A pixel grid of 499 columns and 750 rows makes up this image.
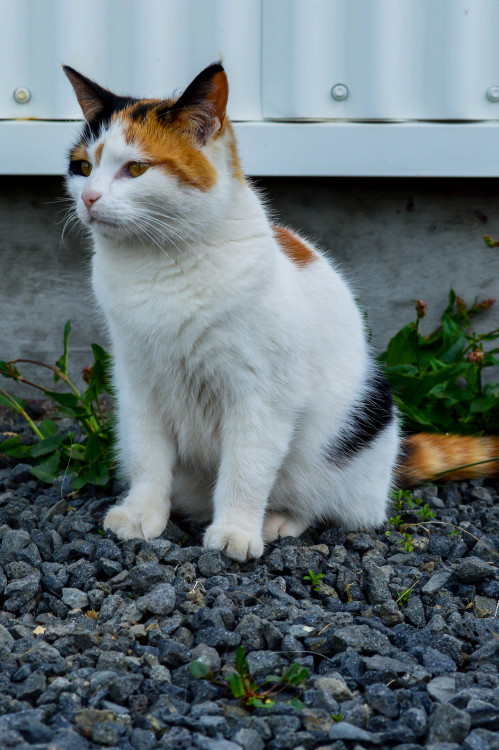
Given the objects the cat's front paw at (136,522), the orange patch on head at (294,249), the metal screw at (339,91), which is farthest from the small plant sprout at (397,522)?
the metal screw at (339,91)

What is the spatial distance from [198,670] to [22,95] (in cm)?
284

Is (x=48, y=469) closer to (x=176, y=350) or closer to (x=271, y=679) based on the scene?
(x=176, y=350)

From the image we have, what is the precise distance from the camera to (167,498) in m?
2.70

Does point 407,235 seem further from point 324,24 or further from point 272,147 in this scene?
point 324,24

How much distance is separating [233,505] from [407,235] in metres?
1.93

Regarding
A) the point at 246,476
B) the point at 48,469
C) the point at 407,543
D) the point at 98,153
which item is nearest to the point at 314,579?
the point at 246,476

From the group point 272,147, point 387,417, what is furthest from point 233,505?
point 272,147

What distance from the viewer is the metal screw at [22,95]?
12.1 feet

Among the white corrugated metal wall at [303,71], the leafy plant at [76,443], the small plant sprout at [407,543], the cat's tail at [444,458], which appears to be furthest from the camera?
the white corrugated metal wall at [303,71]

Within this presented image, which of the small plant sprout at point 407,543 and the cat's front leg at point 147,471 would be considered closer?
the cat's front leg at point 147,471

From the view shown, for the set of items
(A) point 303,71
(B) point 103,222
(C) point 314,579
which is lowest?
(C) point 314,579

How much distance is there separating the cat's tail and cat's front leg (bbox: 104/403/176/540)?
3.40 ft

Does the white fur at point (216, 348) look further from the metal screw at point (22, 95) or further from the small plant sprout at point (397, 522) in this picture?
the metal screw at point (22, 95)

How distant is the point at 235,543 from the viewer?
2.45 metres
